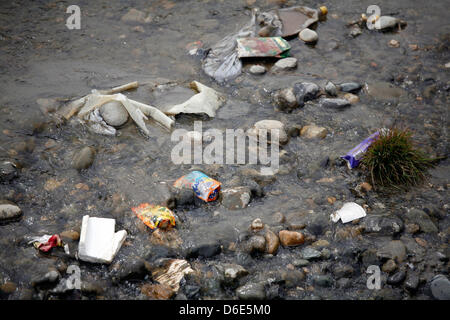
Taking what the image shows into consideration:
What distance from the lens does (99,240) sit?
2.77 meters

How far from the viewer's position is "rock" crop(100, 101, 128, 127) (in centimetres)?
378

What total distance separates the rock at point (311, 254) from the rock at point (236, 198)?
627 mm

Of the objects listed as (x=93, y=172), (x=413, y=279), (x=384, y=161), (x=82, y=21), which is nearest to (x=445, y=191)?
(x=384, y=161)

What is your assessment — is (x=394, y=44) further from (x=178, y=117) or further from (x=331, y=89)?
(x=178, y=117)

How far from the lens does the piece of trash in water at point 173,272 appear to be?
2.61 meters

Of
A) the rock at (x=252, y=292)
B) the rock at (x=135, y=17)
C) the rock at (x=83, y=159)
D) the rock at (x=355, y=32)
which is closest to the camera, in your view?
the rock at (x=252, y=292)

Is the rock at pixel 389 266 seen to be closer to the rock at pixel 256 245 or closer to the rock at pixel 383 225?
the rock at pixel 383 225

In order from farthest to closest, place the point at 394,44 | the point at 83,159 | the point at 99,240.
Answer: the point at 394,44, the point at 83,159, the point at 99,240

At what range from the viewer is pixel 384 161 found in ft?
11.1

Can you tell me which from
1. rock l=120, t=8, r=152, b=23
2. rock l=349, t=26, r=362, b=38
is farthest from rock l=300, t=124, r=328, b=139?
rock l=120, t=8, r=152, b=23

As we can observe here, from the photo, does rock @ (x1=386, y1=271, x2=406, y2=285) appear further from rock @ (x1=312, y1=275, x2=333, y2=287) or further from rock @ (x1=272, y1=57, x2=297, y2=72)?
rock @ (x1=272, y1=57, x2=297, y2=72)

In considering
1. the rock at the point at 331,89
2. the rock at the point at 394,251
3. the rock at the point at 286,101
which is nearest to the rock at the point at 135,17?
the rock at the point at 286,101

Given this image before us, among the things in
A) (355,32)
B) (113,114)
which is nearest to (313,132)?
(113,114)

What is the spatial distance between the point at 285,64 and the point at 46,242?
130 inches
